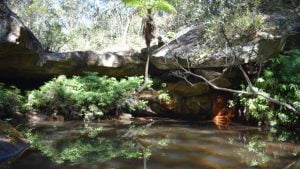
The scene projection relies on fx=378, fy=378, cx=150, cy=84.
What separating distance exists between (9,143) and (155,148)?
2879 mm

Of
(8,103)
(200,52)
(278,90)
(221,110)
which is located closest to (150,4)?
(200,52)

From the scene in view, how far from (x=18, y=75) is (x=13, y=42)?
4.07 metres

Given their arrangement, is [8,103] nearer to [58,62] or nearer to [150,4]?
[58,62]

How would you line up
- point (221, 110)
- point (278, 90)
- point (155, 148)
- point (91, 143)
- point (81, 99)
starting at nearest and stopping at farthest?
point (155, 148) → point (91, 143) → point (278, 90) → point (81, 99) → point (221, 110)

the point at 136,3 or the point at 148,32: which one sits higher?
the point at 136,3

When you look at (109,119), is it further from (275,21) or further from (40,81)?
(275,21)

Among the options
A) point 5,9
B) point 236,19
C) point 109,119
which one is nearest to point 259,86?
point 236,19

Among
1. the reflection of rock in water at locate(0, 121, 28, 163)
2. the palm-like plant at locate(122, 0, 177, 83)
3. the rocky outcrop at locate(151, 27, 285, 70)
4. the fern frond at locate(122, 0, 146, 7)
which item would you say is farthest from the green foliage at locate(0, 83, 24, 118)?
the rocky outcrop at locate(151, 27, 285, 70)

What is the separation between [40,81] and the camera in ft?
53.4

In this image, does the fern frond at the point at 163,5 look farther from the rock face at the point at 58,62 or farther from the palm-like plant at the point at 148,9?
the rock face at the point at 58,62

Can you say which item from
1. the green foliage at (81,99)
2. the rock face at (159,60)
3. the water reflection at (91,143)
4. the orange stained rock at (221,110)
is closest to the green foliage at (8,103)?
the green foliage at (81,99)

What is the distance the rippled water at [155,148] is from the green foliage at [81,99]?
5.87ft

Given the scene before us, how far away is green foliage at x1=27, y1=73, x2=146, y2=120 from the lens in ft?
43.9

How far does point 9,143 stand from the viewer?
7.03 metres
